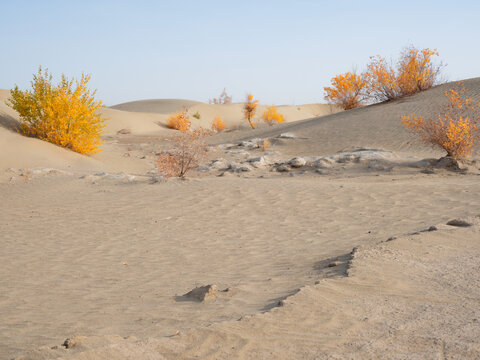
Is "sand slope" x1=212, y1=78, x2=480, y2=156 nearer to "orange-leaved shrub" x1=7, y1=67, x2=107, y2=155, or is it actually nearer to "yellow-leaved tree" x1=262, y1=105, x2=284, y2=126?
"orange-leaved shrub" x1=7, y1=67, x2=107, y2=155

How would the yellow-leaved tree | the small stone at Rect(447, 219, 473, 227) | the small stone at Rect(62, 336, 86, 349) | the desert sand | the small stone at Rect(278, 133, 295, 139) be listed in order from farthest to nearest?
the yellow-leaved tree, the small stone at Rect(278, 133, 295, 139), the small stone at Rect(447, 219, 473, 227), the desert sand, the small stone at Rect(62, 336, 86, 349)

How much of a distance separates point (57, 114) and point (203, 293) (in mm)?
13090

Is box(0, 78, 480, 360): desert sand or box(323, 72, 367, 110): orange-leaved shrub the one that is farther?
box(323, 72, 367, 110): orange-leaved shrub

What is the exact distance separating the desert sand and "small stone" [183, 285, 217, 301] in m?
0.06

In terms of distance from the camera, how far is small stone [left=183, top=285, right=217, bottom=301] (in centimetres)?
415

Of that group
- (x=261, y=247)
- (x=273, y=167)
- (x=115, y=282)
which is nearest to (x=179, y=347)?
(x=115, y=282)

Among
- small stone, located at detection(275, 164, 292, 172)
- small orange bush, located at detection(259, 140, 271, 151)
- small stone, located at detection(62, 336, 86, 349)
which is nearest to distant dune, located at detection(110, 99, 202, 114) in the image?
small orange bush, located at detection(259, 140, 271, 151)

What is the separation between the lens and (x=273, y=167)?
14867 millimetres

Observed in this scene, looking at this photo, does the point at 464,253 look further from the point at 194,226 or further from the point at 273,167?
the point at 273,167

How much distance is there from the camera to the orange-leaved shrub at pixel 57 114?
51.0ft

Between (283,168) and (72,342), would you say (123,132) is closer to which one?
(283,168)

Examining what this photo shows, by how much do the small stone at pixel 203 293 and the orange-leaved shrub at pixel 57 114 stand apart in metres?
12.6

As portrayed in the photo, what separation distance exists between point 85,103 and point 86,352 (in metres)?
14.8

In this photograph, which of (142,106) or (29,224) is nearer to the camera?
(29,224)
